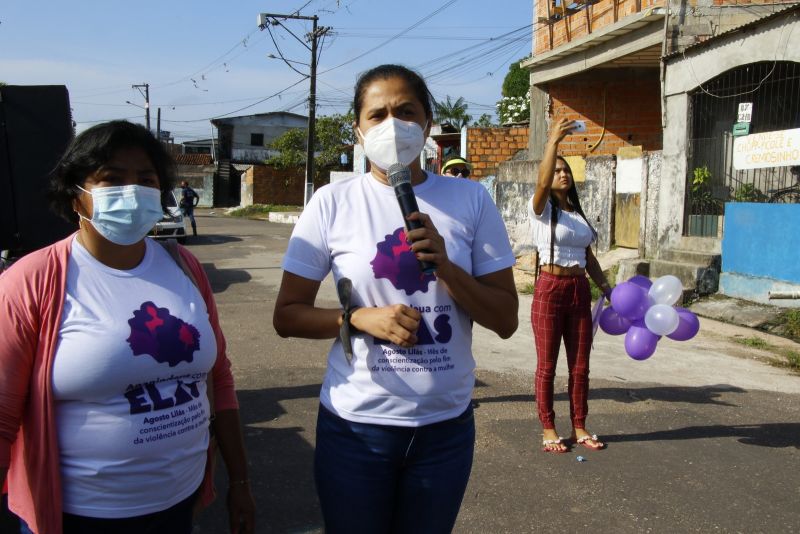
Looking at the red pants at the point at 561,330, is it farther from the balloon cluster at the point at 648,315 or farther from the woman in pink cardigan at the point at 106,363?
the woman in pink cardigan at the point at 106,363

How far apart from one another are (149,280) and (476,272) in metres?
0.95

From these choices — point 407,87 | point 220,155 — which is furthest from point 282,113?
point 407,87

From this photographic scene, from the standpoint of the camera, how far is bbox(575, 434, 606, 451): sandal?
4.81 metres

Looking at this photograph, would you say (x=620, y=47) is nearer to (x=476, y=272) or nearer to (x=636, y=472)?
(x=636, y=472)

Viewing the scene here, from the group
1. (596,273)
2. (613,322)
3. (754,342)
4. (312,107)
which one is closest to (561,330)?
(613,322)

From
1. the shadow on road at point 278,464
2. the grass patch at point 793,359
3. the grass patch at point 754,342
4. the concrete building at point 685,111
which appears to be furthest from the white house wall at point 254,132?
the shadow on road at point 278,464

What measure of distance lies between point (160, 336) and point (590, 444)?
359 cm

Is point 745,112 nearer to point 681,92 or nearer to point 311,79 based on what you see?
point 681,92

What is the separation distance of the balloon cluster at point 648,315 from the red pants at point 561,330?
282mm

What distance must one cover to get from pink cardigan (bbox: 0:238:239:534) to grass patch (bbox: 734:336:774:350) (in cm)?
803

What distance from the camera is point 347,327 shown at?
2.02 meters

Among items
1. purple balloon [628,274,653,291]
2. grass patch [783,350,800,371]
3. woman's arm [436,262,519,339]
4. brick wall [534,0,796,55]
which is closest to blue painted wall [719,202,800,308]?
grass patch [783,350,800,371]

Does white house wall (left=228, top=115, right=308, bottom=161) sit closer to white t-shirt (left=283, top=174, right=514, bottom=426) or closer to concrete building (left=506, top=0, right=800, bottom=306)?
concrete building (left=506, top=0, right=800, bottom=306)

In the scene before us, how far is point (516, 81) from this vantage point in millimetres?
44156
